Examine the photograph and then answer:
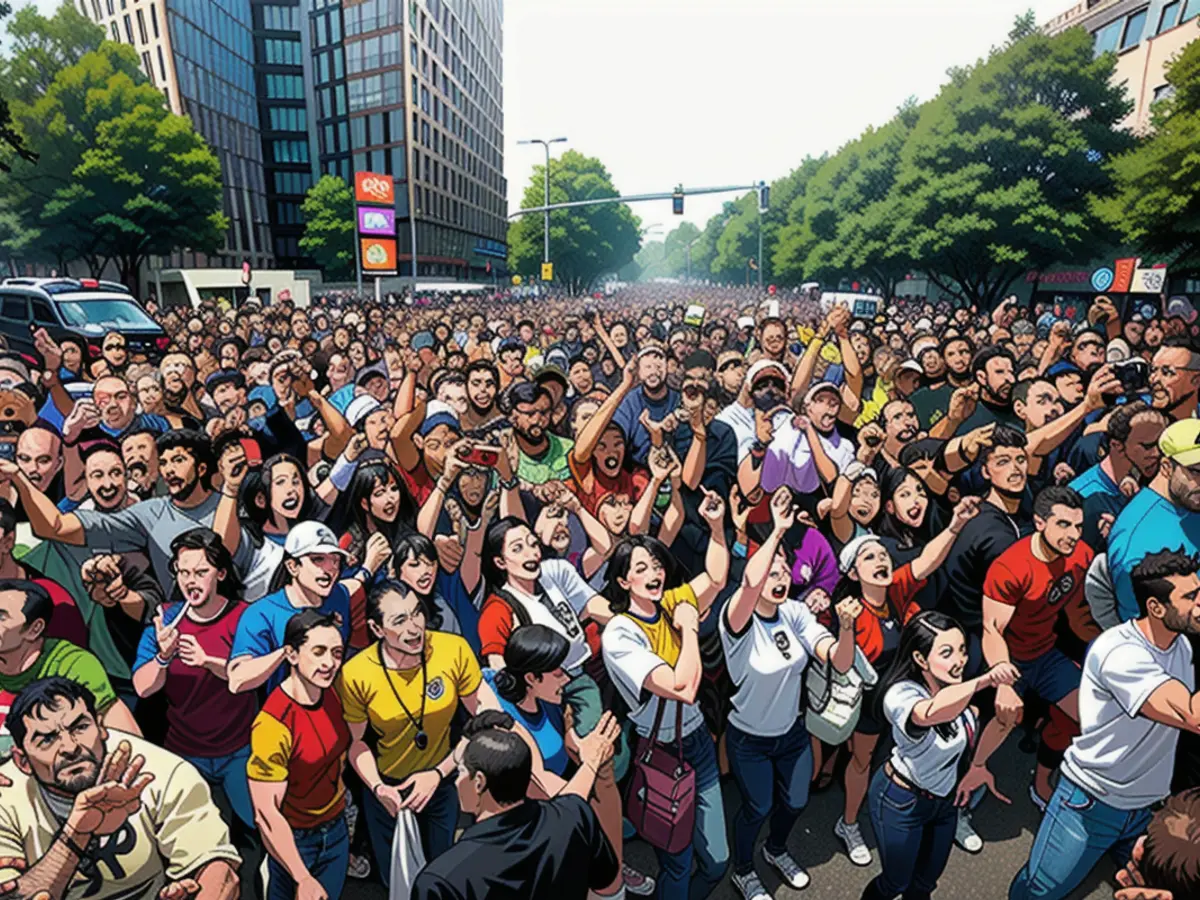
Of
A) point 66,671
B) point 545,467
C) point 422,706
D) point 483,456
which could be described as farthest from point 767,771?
point 66,671

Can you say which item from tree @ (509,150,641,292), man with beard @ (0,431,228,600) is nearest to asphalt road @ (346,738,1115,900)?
man with beard @ (0,431,228,600)

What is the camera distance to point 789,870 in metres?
3.62

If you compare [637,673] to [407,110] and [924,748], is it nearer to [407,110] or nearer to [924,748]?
[924,748]

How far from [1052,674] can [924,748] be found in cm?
153

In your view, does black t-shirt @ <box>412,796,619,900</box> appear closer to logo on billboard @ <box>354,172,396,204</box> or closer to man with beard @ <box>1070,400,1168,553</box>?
man with beard @ <box>1070,400,1168,553</box>

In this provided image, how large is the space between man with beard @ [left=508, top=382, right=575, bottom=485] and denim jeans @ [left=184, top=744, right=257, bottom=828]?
2.37 m

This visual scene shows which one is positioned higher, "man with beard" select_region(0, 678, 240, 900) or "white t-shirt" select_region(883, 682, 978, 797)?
"man with beard" select_region(0, 678, 240, 900)

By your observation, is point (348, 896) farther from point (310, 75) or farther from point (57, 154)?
point (310, 75)

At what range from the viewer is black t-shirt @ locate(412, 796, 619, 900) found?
1.94 metres

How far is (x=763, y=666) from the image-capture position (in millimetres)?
3152

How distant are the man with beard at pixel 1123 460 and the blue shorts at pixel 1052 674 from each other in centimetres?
96

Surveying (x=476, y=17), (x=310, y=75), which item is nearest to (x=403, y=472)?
(x=310, y=75)

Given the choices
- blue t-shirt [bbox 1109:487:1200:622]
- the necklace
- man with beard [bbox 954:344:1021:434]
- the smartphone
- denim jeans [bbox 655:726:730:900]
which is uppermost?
man with beard [bbox 954:344:1021:434]

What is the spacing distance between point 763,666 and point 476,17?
101 metres
